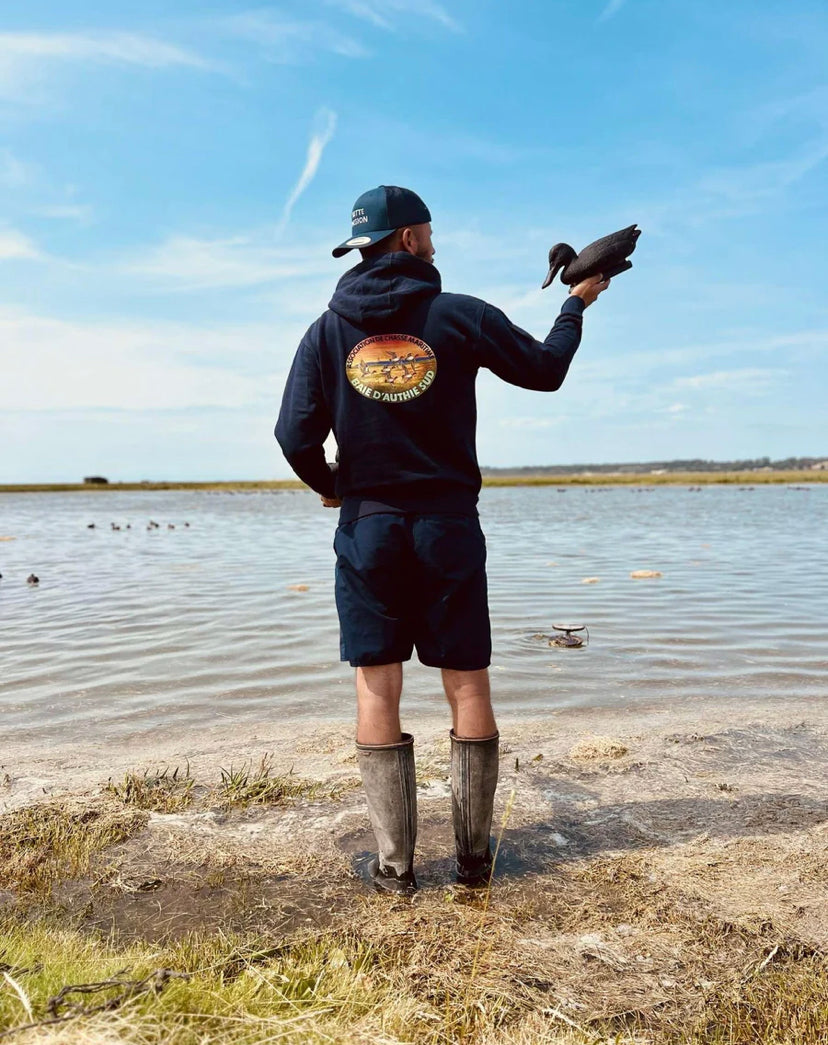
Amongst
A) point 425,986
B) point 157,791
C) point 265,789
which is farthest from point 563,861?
point 157,791

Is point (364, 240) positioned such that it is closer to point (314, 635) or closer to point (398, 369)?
point (398, 369)

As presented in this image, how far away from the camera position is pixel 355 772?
4906mm

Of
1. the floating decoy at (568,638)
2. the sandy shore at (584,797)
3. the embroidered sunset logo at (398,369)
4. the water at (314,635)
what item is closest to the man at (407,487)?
the embroidered sunset logo at (398,369)

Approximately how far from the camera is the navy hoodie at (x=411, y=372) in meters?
3.45

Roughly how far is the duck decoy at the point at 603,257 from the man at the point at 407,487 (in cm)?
42

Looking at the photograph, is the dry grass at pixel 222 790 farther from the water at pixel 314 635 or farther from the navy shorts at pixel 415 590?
the water at pixel 314 635

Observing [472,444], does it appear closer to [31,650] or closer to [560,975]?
[560,975]

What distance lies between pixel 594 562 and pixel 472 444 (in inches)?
576

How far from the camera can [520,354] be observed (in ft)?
11.4

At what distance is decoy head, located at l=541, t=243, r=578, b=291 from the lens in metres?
3.91

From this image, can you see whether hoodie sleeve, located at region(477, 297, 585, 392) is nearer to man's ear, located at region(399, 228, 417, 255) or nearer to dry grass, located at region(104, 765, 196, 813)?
man's ear, located at region(399, 228, 417, 255)

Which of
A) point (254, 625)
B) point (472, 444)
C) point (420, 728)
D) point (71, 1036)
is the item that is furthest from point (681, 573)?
point (71, 1036)

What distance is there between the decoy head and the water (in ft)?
12.9

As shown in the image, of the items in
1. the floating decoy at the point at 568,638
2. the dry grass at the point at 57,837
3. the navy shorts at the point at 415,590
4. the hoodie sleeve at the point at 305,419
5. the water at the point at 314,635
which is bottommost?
the water at the point at 314,635
